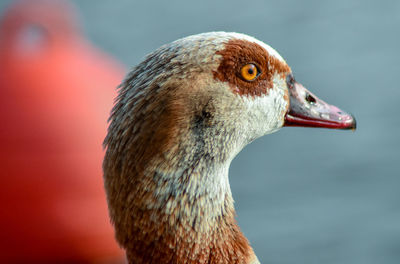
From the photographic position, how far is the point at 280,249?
5164 mm

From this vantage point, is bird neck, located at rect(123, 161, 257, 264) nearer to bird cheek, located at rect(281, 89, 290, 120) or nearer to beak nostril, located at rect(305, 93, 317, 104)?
bird cheek, located at rect(281, 89, 290, 120)

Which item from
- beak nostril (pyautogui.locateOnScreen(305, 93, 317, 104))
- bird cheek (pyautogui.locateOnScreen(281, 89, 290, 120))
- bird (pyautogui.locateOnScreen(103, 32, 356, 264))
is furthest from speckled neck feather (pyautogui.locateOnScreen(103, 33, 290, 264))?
beak nostril (pyautogui.locateOnScreen(305, 93, 317, 104))

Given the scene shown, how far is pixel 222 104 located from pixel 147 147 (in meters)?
0.30

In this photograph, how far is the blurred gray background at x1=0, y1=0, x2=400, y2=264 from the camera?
5.30 meters

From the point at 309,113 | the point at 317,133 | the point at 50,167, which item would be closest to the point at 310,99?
the point at 309,113

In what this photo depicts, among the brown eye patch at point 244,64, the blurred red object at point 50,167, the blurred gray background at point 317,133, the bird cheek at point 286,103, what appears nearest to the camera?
the brown eye patch at point 244,64

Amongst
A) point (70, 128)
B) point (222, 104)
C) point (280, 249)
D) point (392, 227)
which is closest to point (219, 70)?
point (222, 104)

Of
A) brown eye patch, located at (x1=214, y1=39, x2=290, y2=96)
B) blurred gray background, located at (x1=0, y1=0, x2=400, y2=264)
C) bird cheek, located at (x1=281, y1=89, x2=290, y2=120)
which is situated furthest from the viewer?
blurred gray background, located at (x1=0, y1=0, x2=400, y2=264)

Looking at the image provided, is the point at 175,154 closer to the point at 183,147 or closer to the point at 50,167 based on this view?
the point at 183,147

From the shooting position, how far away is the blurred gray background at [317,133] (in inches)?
209

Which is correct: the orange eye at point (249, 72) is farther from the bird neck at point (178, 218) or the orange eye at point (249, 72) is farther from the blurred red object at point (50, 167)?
the blurred red object at point (50, 167)

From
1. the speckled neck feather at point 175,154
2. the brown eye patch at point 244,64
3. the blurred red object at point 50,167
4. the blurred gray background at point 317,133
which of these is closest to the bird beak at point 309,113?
the brown eye patch at point 244,64

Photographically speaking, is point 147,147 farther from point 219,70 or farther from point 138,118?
point 219,70

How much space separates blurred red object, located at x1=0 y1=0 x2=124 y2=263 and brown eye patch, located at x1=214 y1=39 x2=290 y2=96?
168cm
